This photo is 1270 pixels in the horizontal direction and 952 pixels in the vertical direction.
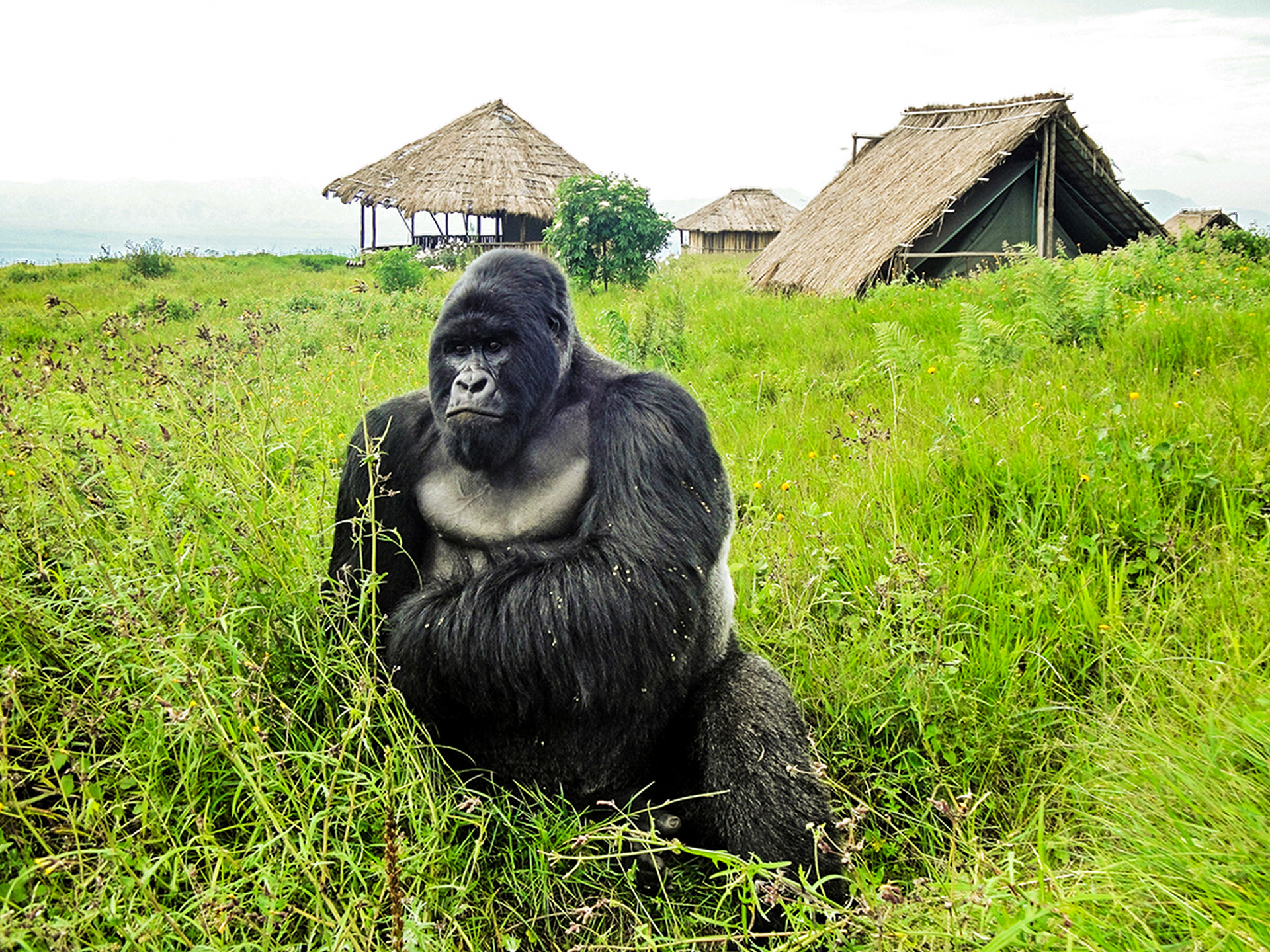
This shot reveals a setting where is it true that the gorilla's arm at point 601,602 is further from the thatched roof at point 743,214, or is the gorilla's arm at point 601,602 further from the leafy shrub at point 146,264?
the thatched roof at point 743,214

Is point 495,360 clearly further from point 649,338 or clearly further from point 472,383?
point 649,338

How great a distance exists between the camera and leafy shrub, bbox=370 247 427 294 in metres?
15.7

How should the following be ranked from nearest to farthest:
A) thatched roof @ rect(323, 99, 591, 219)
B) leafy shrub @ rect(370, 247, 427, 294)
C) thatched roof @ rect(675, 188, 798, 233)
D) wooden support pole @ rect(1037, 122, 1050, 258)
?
1. wooden support pole @ rect(1037, 122, 1050, 258)
2. leafy shrub @ rect(370, 247, 427, 294)
3. thatched roof @ rect(323, 99, 591, 219)
4. thatched roof @ rect(675, 188, 798, 233)

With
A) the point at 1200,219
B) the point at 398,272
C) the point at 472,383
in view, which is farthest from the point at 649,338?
the point at 1200,219

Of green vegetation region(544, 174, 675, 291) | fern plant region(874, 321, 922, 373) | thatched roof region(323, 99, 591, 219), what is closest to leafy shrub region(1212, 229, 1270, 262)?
green vegetation region(544, 174, 675, 291)

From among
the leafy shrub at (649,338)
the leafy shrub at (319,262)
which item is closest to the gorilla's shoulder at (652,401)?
the leafy shrub at (649,338)

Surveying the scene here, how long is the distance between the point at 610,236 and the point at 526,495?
1170 centimetres

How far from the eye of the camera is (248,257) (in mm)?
25922

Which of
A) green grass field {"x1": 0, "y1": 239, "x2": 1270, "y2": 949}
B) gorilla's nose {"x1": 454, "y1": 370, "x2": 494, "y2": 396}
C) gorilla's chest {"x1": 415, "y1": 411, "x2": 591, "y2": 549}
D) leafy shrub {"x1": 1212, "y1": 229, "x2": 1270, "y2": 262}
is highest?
leafy shrub {"x1": 1212, "y1": 229, "x2": 1270, "y2": 262}

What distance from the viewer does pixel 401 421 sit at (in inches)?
105

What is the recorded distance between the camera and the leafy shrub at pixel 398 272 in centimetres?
1567

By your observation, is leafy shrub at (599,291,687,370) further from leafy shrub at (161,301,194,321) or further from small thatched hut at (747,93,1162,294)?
leafy shrub at (161,301,194,321)

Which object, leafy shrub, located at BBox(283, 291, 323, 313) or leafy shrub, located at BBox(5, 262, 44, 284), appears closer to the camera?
leafy shrub, located at BBox(283, 291, 323, 313)

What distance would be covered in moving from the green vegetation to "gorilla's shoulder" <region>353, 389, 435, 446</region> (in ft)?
34.9
